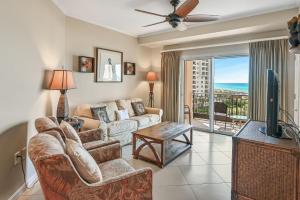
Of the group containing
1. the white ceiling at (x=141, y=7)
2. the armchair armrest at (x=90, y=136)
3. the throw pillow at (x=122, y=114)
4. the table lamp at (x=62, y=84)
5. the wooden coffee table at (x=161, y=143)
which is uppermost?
the white ceiling at (x=141, y=7)

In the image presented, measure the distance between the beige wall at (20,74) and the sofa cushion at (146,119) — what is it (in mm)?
1965

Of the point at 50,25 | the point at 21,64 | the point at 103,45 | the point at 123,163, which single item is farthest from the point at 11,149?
the point at 103,45

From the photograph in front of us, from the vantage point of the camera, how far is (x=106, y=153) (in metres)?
2.24

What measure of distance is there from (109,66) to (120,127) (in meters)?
1.70

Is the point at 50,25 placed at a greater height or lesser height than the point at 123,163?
greater

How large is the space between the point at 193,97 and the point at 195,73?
77 cm

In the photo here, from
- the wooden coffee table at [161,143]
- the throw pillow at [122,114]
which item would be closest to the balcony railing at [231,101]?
the wooden coffee table at [161,143]

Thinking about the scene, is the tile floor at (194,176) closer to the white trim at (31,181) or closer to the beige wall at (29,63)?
the white trim at (31,181)

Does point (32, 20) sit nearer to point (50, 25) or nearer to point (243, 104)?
point (50, 25)

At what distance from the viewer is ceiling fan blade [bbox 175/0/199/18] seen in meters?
2.51

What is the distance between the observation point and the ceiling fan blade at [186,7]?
8.23 ft

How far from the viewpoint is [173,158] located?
3.32 metres

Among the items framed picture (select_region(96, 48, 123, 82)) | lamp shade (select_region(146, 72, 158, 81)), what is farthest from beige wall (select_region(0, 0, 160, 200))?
lamp shade (select_region(146, 72, 158, 81))

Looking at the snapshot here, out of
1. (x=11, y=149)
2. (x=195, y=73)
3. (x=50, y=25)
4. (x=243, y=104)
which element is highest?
(x=50, y=25)
